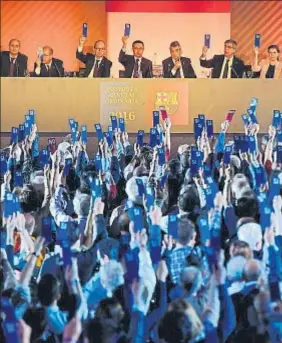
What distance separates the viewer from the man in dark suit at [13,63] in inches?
170

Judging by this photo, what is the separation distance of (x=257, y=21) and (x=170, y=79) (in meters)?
2.22

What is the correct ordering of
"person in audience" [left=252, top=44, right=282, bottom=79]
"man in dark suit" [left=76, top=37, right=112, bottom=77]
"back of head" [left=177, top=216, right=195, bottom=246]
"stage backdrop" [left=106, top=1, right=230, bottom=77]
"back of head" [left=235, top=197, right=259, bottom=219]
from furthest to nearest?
"stage backdrop" [left=106, top=1, right=230, bottom=77] → "man in dark suit" [left=76, top=37, right=112, bottom=77] → "person in audience" [left=252, top=44, right=282, bottom=79] → "back of head" [left=235, top=197, right=259, bottom=219] → "back of head" [left=177, top=216, right=195, bottom=246]

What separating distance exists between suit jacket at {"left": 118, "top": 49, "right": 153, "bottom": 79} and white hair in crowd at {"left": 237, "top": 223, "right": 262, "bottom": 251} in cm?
222

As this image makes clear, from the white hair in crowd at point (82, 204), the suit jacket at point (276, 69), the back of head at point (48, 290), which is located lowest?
the back of head at point (48, 290)

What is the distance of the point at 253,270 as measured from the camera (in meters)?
1.81

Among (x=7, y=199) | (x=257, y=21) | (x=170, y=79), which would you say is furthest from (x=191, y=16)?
(x=7, y=199)

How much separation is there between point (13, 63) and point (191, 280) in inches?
118

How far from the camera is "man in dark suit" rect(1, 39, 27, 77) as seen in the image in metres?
4.32

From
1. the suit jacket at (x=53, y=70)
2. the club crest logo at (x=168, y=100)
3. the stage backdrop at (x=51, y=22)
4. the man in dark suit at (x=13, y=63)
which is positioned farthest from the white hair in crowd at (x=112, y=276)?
the stage backdrop at (x=51, y=22)

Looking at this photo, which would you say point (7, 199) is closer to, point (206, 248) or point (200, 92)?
point (206, 248)

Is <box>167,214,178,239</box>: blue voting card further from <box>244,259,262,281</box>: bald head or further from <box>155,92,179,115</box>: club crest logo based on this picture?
<box>155,92,179,115</box>: club crest logo

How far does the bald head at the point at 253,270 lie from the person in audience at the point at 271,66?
2.09 m

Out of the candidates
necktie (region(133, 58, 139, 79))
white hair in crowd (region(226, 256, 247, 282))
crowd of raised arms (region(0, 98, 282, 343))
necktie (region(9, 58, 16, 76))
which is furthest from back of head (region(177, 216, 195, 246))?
Result: necktie (region(9, 58, 16, 76))

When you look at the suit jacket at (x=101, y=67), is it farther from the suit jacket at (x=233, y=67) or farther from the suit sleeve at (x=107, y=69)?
the suit jacket at (x=233, y=67)
